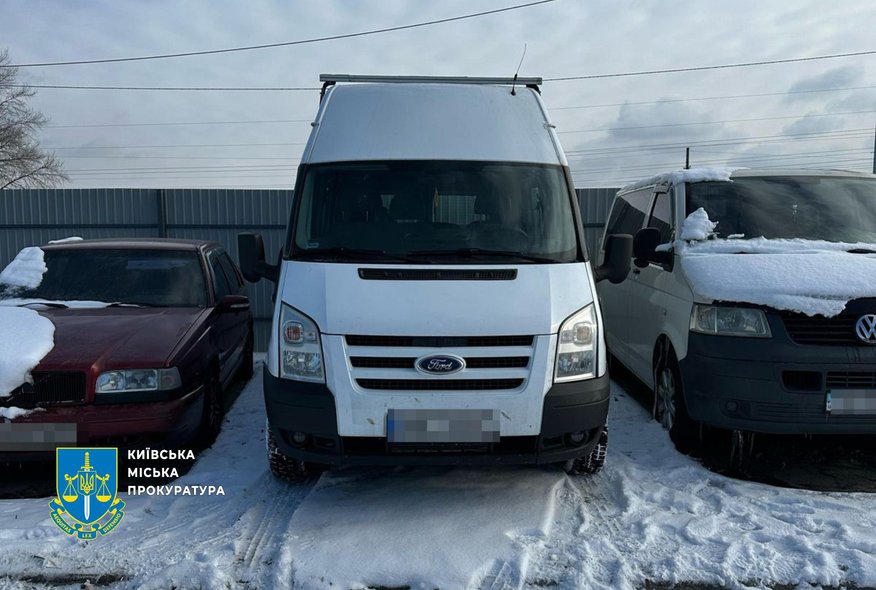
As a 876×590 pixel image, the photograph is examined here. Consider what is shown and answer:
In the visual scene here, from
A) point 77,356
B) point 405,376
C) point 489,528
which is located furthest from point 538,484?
point 77,356

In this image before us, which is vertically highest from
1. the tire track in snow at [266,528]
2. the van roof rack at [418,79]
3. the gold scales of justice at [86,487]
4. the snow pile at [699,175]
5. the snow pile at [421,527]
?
the van roof rack at [418,79]

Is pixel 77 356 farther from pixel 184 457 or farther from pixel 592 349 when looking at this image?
pixel 592 349

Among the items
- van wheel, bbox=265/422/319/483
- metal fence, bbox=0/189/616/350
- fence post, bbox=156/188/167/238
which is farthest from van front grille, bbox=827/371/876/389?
fence post, bbox=156/188/167/238

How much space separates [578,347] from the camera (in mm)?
3615

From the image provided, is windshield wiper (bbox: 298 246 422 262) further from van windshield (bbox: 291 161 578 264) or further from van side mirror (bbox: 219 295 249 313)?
van side mirror (bbox: 219 295 249 313)

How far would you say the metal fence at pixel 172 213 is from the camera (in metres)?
10.9

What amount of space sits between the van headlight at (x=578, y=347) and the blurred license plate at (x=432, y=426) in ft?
1.76

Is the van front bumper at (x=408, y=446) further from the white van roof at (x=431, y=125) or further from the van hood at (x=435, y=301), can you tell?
the white van roof at (x=431, y=125)

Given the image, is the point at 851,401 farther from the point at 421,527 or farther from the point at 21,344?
the point at 21,344

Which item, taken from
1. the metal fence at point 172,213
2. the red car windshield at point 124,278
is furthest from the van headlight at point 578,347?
the metal fence at point 172,213

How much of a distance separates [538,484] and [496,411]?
0.89 meters

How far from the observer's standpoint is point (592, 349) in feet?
12.0

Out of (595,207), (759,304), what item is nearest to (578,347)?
(759,304)

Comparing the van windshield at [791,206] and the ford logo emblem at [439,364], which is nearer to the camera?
the ford logo emblem at [439,364]
